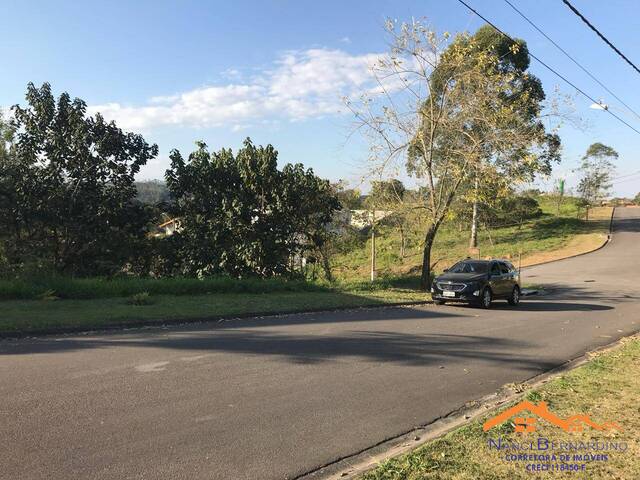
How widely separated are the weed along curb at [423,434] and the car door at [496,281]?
9.40 m

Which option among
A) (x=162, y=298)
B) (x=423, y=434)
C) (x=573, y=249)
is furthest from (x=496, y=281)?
(x=573, y=249)

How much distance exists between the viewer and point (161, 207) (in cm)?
2078

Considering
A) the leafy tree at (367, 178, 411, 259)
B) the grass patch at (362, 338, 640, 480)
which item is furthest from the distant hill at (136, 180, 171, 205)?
the grass patch at (362, 338, 640, 480)

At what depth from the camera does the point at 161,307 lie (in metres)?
Answer: 12.5

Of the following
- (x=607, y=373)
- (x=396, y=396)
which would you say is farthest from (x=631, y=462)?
(x=607, y=373)

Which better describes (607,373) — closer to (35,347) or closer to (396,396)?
(396,396)

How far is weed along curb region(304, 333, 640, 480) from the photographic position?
13.8 feet

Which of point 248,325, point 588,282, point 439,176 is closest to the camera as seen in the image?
point 248,325

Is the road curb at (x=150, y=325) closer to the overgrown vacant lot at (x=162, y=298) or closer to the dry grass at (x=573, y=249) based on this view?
the overgrown vacant lot at (x=162, y=298)

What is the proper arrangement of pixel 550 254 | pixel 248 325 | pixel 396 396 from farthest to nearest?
1. pixel 550 254
2. pixel 248 325
3. pixel 396 396

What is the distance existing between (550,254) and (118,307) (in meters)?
35.9

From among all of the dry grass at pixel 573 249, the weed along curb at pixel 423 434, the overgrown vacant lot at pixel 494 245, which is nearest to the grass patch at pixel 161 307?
the weed along curb at pixel 423 434

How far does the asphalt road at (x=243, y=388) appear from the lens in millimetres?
4332

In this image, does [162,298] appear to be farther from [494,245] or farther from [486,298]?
[494,245]
